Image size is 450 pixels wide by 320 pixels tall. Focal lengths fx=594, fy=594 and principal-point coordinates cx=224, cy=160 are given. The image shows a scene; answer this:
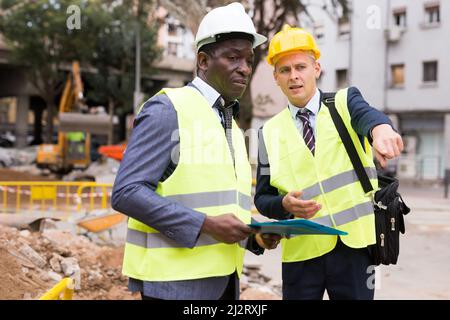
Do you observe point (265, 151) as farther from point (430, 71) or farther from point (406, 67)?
point (406, 67)

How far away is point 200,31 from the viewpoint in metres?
2.14

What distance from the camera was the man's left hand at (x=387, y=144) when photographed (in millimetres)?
2027

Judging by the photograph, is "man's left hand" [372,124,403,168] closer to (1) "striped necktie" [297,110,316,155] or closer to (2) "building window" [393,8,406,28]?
(1) "striped necktie" [297,110,316,155]

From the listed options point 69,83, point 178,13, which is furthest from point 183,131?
point 69,83

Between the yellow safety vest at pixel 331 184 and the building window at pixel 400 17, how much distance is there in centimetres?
2715

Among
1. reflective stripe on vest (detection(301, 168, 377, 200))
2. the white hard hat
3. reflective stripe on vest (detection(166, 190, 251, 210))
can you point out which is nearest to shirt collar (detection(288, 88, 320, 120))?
reflective stripe on vest (detection(301, 168, 377, 200))

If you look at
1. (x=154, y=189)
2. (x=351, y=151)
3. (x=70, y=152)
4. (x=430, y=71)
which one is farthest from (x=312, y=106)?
(x=430, y=71)

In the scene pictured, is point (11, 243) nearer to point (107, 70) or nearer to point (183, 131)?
point (183, 131)

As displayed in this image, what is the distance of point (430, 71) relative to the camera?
2697 cm

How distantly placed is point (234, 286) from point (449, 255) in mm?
7305

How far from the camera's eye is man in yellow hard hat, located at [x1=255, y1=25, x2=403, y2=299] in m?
2.71

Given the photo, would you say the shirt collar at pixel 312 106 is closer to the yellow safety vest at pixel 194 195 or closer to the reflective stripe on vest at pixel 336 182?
the reflective stripe on vest at pixel 336 182

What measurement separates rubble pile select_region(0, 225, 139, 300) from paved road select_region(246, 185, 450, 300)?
2009mm

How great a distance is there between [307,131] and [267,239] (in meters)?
0.89
